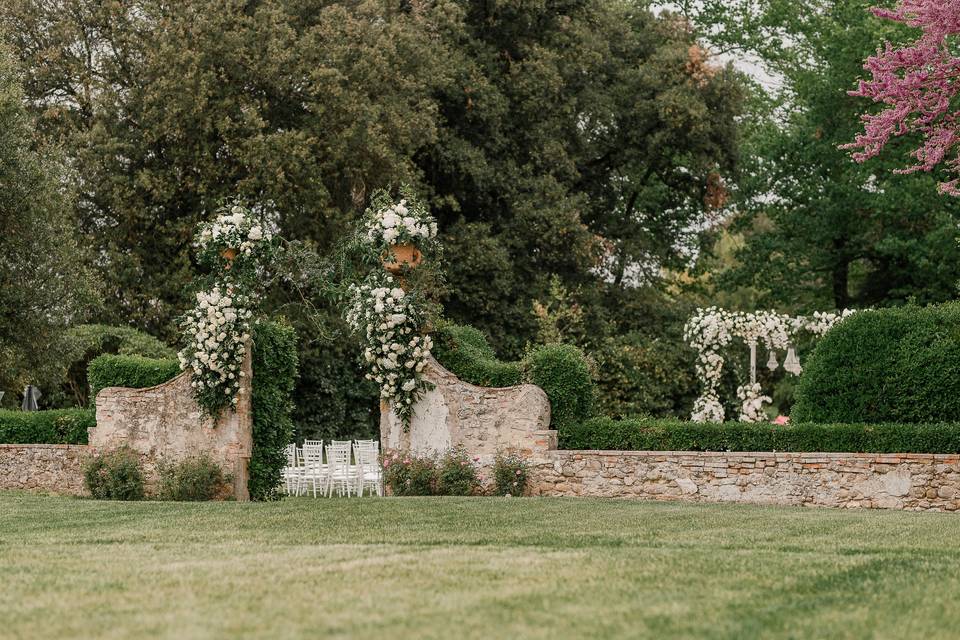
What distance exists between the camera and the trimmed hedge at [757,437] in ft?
51.7

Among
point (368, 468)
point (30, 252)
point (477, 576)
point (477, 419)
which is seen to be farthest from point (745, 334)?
point (477, 576)

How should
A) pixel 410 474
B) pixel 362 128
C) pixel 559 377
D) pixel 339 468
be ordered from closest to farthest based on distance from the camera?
pixel 410 474 < pixel 559 377 < pixel 339 468 < pixel 362 128

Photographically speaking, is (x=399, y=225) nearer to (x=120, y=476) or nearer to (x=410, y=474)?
(x=410, y=474)

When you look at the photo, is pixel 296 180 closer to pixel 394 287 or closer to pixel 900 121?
pixel 394 287

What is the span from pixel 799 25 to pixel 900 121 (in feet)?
77.1

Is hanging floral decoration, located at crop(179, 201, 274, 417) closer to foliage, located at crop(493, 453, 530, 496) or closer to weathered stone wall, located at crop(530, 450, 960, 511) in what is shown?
foliage, located at crop(493, 453, 530, 496)

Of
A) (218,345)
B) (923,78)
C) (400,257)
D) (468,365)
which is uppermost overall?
(923,78)

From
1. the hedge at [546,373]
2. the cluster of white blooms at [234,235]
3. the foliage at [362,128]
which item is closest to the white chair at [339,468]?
the hedge at [546,373]

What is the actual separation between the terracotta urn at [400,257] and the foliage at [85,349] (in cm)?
665

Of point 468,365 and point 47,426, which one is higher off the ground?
point 468,365

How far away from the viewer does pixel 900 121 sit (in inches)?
472

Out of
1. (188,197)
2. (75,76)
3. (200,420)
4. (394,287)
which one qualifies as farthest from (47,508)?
(75,76)

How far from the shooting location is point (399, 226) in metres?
17.1

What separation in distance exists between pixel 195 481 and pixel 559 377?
5.27 metres
